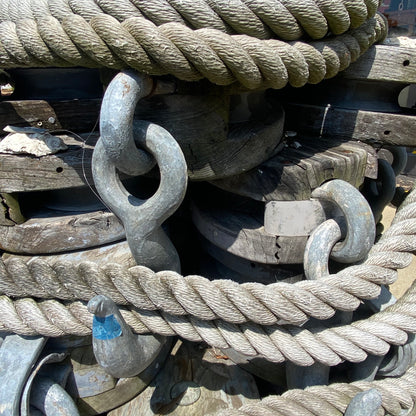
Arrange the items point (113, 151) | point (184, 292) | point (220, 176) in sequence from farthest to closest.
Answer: point (220, 176) → point (184, 292) → point (113, 151)

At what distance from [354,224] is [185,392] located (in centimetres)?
59

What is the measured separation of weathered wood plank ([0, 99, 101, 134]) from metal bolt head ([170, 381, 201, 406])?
71cm

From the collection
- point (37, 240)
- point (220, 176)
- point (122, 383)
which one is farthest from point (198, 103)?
point (122, 383)

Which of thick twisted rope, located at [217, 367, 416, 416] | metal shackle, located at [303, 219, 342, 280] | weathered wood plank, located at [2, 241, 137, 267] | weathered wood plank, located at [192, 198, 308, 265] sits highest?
metal shackle, located at [303, 219, 342, 280]

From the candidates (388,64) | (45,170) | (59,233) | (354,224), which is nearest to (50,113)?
(45,170)

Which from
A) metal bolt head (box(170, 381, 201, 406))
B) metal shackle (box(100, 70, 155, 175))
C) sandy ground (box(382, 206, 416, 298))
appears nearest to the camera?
metal shackle (box(100, 70, 155, 175))

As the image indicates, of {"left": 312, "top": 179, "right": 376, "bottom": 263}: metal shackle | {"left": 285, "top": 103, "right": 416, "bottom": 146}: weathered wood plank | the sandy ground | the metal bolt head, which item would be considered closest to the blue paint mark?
the metal bolt head

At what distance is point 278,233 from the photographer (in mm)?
843

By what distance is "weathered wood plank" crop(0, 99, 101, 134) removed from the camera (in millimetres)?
857

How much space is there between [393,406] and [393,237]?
1.11 ft

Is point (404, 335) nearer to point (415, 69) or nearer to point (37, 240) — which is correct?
point (415, 69)

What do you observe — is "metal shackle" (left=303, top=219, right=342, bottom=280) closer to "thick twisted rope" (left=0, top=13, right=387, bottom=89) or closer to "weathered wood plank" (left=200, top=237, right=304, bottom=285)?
"weathered wood plank" (left=200, top=237, right=304, bottom=285)

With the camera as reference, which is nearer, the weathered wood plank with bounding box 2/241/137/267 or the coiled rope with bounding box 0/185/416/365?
the coiled rope with bounding box 0/185/416/365

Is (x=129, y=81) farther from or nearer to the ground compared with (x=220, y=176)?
farther from the ground
